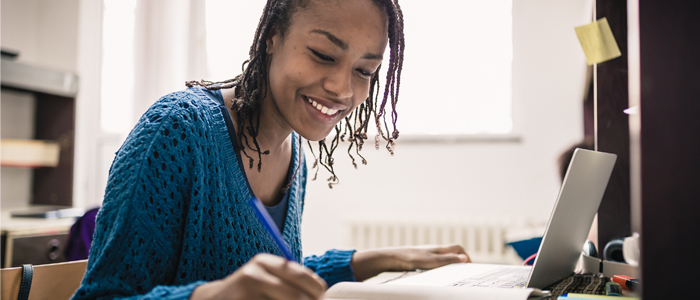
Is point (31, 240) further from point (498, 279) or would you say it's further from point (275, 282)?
point (275, 282)

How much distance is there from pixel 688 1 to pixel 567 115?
237cm

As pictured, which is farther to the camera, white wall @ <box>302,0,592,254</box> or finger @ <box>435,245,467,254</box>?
white wall @ <box>302,0,592,254</box>

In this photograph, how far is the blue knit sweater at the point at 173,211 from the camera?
58 cm

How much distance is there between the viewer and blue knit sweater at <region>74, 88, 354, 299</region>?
1.90ft

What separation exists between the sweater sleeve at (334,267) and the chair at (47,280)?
0.42 metres

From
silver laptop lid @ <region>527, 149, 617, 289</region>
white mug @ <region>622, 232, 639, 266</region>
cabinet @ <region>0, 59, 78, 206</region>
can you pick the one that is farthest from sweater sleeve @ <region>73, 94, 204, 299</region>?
cabinet @ <region>0, 59, 78, 206</region>

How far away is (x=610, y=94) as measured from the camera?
3.33 feet

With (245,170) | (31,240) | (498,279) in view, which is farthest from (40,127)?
(498,279)

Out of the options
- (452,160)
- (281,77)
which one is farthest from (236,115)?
(452,160)

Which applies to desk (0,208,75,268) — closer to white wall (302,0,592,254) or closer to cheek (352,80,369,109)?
white wall (302,0,592,254)

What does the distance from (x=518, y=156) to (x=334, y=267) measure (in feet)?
6.38

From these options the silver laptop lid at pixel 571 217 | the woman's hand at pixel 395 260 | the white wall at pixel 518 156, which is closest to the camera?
the silver laptop lid at pixel 571 217

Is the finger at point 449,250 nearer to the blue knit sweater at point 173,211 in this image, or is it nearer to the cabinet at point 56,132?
the blue knit sweater at point 173,211

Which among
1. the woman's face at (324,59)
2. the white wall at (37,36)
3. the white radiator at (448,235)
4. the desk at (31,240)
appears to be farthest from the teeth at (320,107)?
the white wall at (37,36)
